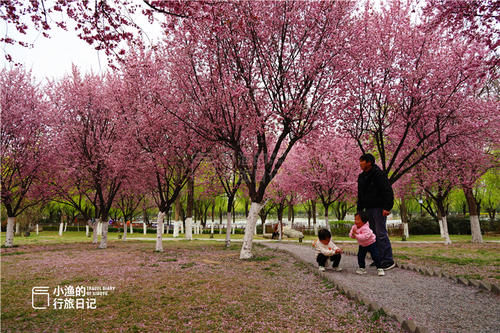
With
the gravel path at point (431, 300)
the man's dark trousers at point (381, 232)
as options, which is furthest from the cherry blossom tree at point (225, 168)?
the gravel path at point (431, 300)

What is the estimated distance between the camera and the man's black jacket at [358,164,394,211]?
23.0 feet

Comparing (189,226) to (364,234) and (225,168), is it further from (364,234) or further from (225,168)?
(364,234)

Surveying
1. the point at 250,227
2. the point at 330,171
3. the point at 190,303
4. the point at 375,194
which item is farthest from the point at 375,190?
the point at 330,171

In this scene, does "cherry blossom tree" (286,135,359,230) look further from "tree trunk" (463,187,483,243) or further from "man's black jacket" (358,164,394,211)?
"man's black jacket" (358,164,394,211)

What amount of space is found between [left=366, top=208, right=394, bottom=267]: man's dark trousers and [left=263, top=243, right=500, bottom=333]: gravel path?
484 mm

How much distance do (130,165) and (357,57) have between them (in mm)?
13138

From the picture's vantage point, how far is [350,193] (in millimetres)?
23438

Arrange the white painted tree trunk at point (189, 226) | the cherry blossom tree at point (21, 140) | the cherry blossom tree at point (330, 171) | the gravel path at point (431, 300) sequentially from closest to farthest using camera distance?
the gravel path at point (431, 300), the cherry blossom tree at point (21, 140), the cherry blossom tree at point (330, 171), the white painted tree trunk at point (189, 226)

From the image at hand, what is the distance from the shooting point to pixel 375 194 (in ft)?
23.7

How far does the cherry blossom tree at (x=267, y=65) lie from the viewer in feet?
37.7

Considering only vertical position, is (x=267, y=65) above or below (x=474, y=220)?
above

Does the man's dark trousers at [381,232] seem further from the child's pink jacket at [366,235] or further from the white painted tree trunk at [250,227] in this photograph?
the white painted tree trunk at [250,227]

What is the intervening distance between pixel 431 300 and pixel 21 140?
23491 millimetres

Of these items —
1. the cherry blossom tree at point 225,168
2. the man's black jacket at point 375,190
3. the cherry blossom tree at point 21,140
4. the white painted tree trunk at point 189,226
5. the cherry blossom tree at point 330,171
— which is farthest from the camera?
the white painted tree trunk at point 189,226
